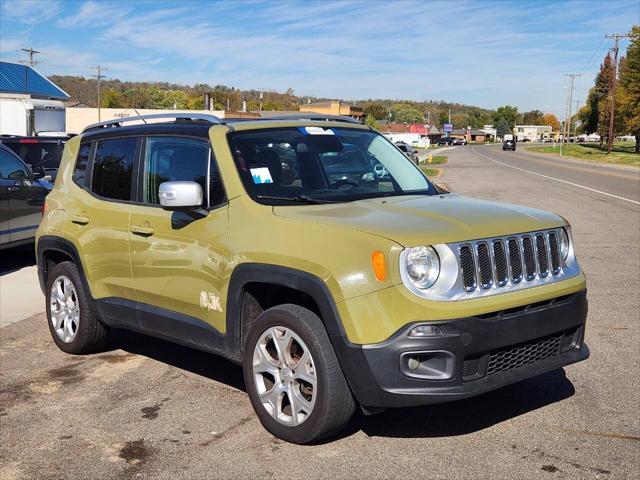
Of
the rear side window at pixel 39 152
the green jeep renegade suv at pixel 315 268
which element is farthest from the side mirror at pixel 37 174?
the green jeep renegade suv at pixel 315 268

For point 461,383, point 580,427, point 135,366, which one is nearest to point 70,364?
point 135,366

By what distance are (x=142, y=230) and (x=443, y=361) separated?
2.47 m

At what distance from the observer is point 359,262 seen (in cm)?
390

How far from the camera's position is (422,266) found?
3.91 m

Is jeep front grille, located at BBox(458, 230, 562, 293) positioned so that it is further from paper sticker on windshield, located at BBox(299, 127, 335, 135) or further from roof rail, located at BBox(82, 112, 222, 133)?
roof rail, located at BBox(82, 112, 222, 133)

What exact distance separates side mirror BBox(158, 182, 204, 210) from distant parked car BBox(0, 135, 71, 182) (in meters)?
10.4

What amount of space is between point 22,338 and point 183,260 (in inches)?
109

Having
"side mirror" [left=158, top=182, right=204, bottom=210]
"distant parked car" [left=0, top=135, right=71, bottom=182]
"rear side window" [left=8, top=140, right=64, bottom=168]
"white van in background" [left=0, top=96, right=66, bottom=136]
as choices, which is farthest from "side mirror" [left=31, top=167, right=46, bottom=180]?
"white van in background" [left=0, top=96, right=66, bottom=136]

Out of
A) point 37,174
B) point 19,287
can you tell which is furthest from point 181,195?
point 37,174

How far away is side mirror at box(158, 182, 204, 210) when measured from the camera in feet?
15.0

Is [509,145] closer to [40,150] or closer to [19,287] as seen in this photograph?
[40,150]

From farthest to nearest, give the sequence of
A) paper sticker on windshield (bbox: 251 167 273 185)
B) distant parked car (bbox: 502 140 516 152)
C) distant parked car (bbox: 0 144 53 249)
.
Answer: distant parked car (bbox: 502 140 516 152)
distant parked car (bbox: 0 144 53 249)
paper sticker on windshield (bbox: 251 167 273 185)

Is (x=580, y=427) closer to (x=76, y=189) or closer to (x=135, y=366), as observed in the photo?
(x=135, y=366)

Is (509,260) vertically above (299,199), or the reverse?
(299,199)
